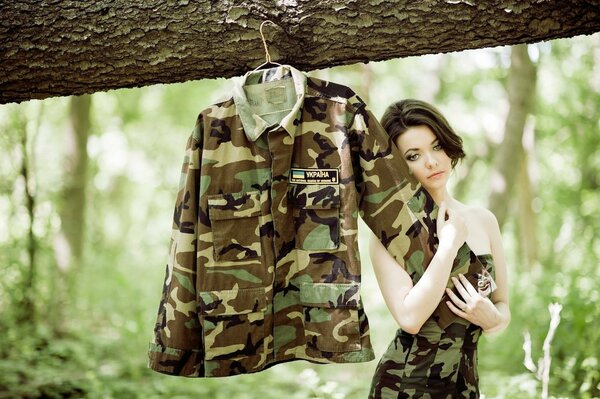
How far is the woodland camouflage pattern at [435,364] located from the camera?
7.86ft

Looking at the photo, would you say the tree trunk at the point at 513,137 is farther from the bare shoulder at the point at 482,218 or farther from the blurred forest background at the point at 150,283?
the bare shoulder at the point at 482,218

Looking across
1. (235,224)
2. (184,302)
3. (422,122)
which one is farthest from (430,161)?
(184,302)

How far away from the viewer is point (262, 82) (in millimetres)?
2510

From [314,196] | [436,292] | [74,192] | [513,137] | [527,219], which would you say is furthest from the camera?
[527,219]

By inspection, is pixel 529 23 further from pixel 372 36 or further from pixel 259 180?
pixel 259 180

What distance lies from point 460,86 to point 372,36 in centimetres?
1214

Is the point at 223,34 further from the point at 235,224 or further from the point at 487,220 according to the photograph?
the point at 487,220

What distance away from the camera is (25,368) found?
182 inches

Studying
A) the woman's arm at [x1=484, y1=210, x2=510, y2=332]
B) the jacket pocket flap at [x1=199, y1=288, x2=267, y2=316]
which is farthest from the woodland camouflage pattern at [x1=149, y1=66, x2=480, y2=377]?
the woman's arm at [x1=484, y1=210, x2=510, y2=332]

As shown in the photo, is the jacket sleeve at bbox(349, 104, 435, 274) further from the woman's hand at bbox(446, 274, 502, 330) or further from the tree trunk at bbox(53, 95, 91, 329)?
the tree trunk at bbox(53, 95, 91, 329)

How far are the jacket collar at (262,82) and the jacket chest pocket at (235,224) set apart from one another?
0.95 ft

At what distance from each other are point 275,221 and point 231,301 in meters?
0.41

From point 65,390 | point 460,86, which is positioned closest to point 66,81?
point 65,390

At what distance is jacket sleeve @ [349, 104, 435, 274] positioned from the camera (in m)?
2.42
